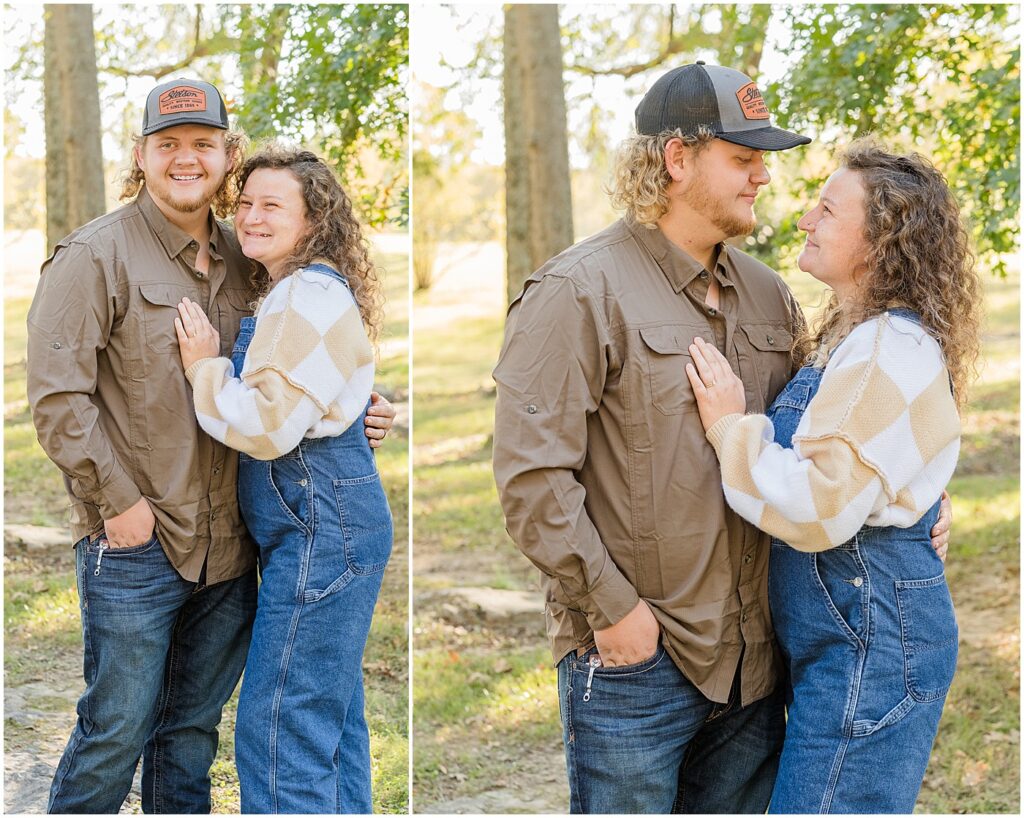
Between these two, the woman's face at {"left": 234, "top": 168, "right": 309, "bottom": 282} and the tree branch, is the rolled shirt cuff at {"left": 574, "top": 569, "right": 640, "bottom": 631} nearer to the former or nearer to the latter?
the woman's face at {"left": 234, "top": 168, "right": 309, "bottom": 282}

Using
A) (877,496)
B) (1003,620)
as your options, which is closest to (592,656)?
(877,496)

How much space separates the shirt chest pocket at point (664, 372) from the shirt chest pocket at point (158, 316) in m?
1.23

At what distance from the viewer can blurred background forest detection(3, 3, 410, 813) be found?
448 cm

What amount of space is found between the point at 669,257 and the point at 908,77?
347 cm

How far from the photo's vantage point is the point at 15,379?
25.8ft

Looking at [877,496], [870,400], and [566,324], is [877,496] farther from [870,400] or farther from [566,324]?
[566,324]

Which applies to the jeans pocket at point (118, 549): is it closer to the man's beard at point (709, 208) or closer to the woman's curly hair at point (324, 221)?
the woman's curly hair at point (324, 221)

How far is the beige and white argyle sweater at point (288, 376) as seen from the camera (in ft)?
8.45

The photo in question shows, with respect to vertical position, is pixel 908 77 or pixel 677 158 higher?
pixel 908 77

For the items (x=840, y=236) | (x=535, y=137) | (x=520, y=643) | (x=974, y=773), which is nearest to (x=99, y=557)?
(x=840, y=236)

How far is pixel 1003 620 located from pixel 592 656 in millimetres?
4136

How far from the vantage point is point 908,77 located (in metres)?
5.26

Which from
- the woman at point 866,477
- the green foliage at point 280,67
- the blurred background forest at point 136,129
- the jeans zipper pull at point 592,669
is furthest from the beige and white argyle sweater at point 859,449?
the green foliage at point 280,67

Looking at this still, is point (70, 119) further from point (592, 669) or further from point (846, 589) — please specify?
point (846, 589)
